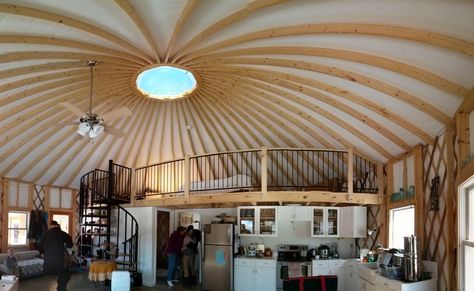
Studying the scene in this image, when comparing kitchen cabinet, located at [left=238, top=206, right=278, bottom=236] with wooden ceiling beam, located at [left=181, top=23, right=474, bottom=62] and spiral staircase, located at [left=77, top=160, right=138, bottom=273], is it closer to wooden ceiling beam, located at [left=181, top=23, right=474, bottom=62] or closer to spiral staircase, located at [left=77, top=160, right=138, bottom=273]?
spiral staircase, located at [left=77, top=160, right=138, bottom=273]

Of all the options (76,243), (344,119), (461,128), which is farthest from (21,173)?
(461,128)

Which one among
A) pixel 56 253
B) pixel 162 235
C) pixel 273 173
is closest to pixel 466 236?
pixel 273 173

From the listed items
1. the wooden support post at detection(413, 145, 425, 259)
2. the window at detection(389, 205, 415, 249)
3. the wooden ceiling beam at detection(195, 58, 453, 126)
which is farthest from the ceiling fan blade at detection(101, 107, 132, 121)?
the window at detection(389, 205, 415, 249)

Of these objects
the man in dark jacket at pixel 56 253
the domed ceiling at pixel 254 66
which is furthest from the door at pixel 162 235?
the man in dark jacket at pixel 56 253

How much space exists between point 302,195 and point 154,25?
14.6ft

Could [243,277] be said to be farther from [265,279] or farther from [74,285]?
[74,285]

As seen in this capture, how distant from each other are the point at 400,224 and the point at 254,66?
13.6 ft

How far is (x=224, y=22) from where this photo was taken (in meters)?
5.09

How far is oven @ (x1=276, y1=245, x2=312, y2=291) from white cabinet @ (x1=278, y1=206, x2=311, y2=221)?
0.79m

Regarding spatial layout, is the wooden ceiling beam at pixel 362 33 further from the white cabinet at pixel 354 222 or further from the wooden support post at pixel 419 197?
the white cabinet at pixel 354 222

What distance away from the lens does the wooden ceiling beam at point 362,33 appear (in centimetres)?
420

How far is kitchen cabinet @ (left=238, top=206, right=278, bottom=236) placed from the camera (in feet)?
30.7

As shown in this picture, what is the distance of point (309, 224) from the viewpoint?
9797 millimetres

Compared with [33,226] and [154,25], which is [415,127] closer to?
[154,25]
